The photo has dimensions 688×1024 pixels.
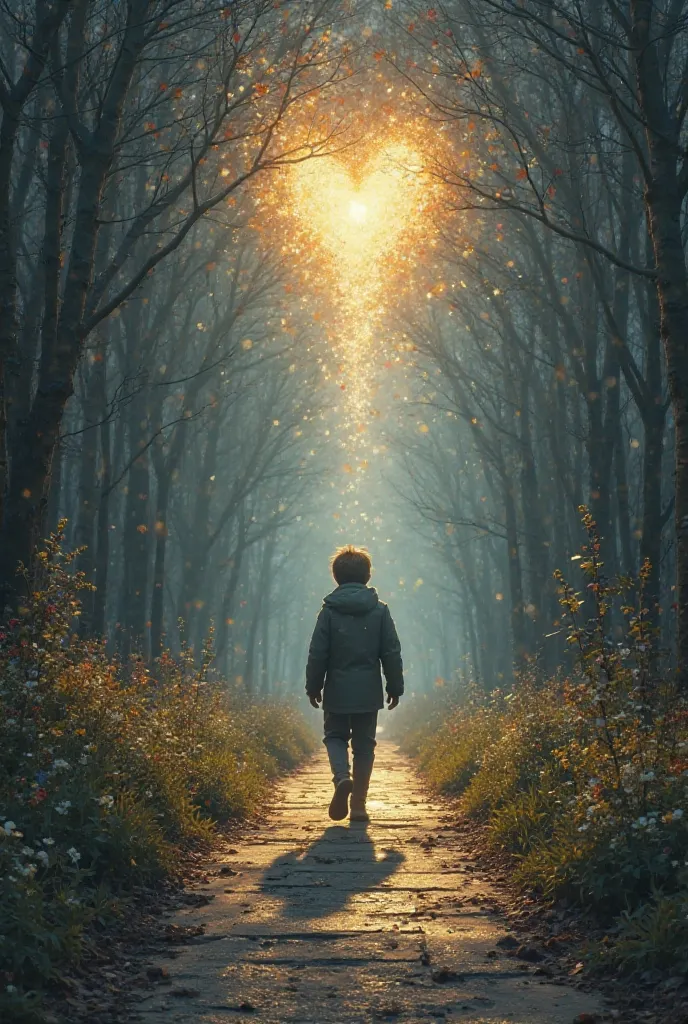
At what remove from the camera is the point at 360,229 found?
19.1m

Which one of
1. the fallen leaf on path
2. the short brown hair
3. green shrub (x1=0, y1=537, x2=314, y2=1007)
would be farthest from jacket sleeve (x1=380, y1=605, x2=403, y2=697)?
the fallen leaf on path

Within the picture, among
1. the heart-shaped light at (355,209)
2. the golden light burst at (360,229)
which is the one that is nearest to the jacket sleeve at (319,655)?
the golden light burst at (360,229)

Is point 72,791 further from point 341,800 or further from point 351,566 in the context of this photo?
point 351,566

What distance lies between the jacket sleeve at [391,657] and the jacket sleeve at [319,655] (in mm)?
488

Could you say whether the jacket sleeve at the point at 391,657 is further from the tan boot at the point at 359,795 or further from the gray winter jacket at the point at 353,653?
the tan boot at the point at 359,795

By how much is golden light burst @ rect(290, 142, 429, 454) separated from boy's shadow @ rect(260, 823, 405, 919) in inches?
365

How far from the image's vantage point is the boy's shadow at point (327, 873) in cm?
587

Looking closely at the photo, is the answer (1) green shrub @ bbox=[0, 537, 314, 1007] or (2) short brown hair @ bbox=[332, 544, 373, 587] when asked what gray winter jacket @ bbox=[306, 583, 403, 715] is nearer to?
(2) short brown hair @ bbox=[332, 544, 373, 587]

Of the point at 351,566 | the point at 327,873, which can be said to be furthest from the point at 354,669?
the point at 327,873

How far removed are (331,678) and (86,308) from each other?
396 centimetres

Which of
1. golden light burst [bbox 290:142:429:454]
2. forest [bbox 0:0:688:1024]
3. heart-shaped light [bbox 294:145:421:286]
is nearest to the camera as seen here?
forest [bbox 0:0:688:1024]

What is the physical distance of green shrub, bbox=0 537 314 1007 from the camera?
446cm

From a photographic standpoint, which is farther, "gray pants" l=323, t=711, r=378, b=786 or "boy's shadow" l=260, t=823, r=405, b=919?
"gray pants" l=323, t=711, r=378, b=786

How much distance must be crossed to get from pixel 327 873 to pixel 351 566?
10.7 ft
